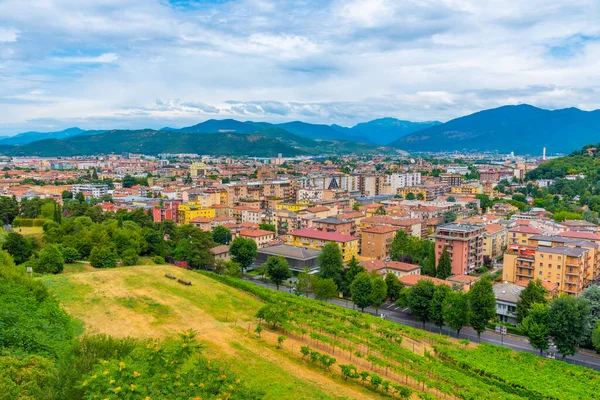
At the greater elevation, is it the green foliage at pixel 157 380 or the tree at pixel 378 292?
the green foliage at pixel 157 380

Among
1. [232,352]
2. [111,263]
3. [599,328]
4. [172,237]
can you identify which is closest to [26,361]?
[232,352]

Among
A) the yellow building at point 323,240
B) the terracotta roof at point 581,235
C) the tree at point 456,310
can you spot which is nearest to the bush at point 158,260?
the yellow building at point 323,240

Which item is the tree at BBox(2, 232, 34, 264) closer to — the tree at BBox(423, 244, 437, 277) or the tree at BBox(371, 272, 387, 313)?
the tree at BBox(371, 272, 387, 313)

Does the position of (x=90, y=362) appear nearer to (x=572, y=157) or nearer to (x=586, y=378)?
(x=586, y=378)

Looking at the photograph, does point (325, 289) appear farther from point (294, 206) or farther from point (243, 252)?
point (294, 206)

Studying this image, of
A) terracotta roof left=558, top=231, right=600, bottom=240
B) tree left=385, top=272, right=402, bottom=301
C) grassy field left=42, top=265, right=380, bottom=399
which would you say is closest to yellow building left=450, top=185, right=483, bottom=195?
terracotta roof left=558, top=231, right=600, bottom=240

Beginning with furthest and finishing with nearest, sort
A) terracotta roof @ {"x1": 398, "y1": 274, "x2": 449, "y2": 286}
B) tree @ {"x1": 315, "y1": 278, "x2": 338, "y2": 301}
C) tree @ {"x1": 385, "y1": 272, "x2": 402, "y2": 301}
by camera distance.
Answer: terracotta roof @ {"x1": 398, "y1": 274, "x2": 449, "y2": 286} → tree @ {"x1": 385, "y1": 272, "x2": 402, "y2": 301} → tree @ {"x1": 315, "y1": 278, "x2": 338, "y2": 301}

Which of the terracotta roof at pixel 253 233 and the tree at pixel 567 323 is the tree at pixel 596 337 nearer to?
the tree at pixel 567 323
